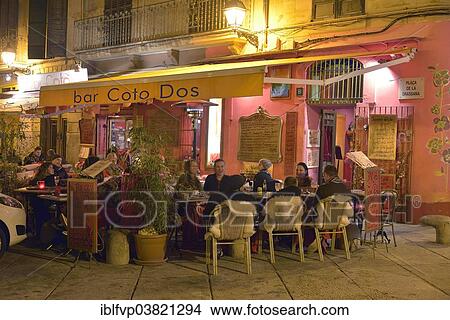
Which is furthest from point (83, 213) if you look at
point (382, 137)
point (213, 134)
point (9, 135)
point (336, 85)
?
point (213, 134)

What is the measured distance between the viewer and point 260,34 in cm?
1323

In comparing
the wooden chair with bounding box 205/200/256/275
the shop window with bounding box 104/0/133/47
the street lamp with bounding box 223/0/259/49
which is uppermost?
the shop window with bounding box 104/0/133/47

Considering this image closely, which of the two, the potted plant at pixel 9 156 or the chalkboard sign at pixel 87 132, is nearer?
the potted plant at pixel 9 156

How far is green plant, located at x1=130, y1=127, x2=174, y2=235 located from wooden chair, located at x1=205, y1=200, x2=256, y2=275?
29.7 inches

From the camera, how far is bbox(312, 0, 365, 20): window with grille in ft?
38.6

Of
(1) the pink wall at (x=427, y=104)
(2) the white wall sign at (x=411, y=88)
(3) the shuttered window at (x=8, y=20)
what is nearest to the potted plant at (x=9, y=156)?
(1) the pink wall at (x=427, y=104)

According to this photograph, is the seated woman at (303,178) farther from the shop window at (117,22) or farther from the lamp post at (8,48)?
the lamp post at (8,48)

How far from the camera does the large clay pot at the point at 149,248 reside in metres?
7.18

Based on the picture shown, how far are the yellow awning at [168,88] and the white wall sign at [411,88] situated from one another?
365 cm

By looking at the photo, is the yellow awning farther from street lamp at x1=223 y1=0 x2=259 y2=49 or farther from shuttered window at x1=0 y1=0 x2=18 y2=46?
shuttered window at x1=0 y1=0 x2=18 y2=46

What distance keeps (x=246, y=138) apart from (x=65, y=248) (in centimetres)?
607

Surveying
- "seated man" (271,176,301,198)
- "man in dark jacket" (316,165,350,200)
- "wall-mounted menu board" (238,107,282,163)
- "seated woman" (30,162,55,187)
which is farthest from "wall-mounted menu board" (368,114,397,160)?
"seated woman" (30,162,55,187)

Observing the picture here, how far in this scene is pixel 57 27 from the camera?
1894cm

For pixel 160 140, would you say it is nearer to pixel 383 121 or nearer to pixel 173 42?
pixel 383 121
